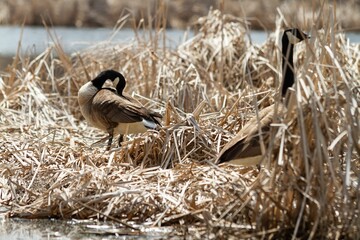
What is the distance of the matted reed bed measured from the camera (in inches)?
216

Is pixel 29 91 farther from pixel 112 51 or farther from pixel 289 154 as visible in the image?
pixel 289 154

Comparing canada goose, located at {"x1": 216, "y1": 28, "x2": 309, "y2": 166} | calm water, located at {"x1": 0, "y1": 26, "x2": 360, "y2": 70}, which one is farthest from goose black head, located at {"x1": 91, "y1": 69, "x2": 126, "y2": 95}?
calm water, located at {"x1": 0, "y1": 26, "x2": 360, "y2": 70}

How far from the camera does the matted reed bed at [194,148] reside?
5492 millimetres

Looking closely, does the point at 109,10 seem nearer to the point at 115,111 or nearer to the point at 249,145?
the point at 115,111

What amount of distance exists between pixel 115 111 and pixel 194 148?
944 mm

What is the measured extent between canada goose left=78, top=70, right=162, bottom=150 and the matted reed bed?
0.23m

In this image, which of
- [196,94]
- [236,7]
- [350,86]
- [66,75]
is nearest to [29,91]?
[66,75]

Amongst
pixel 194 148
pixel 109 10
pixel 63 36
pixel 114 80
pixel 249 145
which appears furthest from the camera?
pixel 109 10

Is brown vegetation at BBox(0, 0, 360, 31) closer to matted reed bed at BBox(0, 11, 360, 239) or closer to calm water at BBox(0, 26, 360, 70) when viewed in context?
calm water at BBox(0, 26, 360, 70)

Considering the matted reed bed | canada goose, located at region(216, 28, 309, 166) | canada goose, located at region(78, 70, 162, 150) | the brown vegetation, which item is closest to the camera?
the matted reed bed

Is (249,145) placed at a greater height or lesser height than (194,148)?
greater

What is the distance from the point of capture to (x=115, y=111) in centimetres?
797

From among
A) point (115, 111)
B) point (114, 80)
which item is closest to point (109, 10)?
point (114, 80)

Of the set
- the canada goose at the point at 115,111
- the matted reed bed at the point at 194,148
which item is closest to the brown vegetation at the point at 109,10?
the matted reed bed at the point at 194,148
